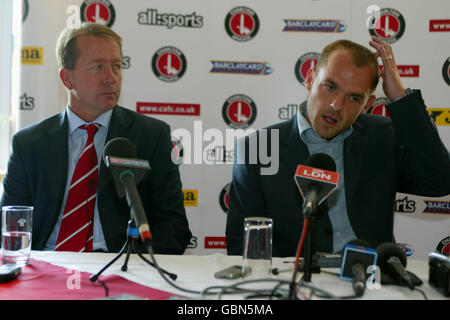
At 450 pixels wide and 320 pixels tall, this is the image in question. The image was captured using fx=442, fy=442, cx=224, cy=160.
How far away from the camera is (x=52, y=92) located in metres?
3.31

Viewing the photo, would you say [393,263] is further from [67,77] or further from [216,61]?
[216,61]

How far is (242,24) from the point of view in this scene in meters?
3.36

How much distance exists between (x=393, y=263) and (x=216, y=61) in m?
2.43

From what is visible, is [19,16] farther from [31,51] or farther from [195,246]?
[195,246]

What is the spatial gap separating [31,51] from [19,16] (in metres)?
0.32

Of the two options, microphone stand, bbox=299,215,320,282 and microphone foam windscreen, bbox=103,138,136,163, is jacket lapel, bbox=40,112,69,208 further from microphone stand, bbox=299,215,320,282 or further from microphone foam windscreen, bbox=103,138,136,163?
microphone stand, bbox=299,215,320,282

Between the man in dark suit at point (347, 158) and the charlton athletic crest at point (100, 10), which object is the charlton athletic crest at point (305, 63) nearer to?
the man in dark suit at point (347, 158)

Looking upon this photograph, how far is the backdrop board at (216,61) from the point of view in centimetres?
331

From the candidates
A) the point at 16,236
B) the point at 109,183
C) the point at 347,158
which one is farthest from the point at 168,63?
the point at 16,236

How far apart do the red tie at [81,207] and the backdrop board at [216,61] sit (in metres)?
1.32

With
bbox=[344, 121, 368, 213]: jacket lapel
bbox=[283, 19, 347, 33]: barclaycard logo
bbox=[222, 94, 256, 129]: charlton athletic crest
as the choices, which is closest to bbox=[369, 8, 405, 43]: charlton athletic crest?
bbox=[283, 19, 347, 33]: barclaycard logo
